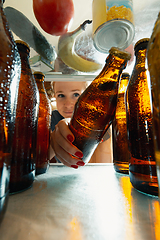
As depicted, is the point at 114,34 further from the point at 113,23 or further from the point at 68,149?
the point at 68,149

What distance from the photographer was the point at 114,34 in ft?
1.40

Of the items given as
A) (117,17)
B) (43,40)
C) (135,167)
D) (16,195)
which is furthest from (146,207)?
(43,40)

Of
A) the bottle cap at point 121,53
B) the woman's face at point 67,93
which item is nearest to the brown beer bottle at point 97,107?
the bottle cap at point 121,53

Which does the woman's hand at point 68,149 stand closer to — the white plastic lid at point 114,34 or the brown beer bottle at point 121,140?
the brown beer bottle at point 121,140

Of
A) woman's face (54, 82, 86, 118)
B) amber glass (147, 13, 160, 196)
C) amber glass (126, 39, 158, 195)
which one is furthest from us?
woman's face (54, 82, 86, 118)

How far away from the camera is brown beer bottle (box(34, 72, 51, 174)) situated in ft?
1.38

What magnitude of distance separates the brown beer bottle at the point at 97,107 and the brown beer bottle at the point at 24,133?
0.11 metres

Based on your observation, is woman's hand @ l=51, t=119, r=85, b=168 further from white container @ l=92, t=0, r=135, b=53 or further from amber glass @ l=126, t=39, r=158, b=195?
white container @ l=92, t=0, r=135, b=53

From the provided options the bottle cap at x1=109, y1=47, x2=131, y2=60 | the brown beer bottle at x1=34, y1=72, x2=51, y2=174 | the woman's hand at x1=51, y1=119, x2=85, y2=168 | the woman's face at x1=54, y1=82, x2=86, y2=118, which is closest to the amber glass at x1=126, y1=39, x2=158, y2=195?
the bottle cap at x1=109, y1=47, x2=131, y2=60

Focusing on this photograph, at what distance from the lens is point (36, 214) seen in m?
0.18

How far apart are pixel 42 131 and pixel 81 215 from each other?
305 millimetres

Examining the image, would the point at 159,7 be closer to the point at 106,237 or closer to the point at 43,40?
the point at 43,40

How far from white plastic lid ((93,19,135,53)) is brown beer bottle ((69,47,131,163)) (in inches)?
4.3

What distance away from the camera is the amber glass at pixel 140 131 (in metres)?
0.25
